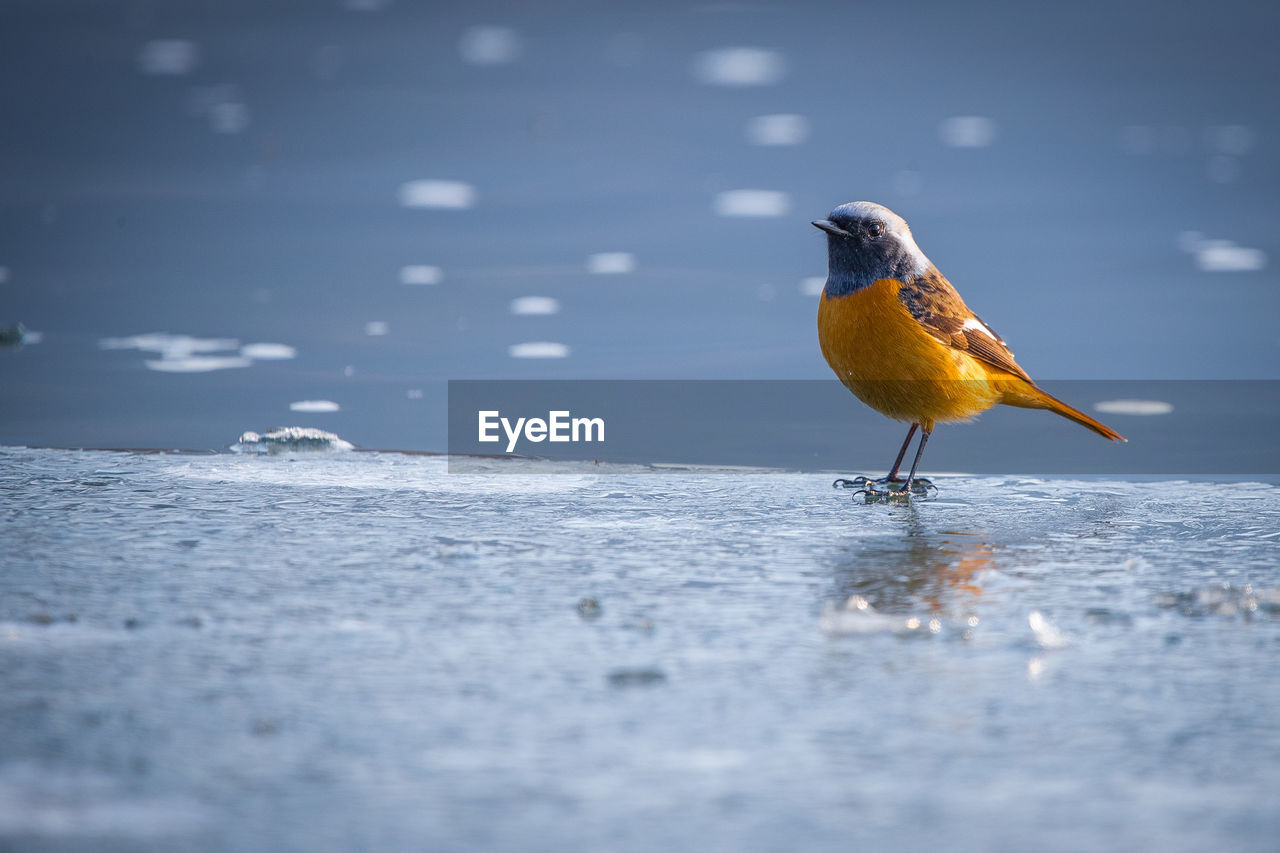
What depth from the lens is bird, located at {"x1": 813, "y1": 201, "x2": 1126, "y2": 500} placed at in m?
4.06

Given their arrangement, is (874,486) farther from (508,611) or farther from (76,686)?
(76,686)

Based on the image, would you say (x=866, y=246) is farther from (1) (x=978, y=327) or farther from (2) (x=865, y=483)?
(2) (x=865, y=483)

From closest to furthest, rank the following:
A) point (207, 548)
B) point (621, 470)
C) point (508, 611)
A: point (508, 611) → point (207, 548) → point (621, 470)

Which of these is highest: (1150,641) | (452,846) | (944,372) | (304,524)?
(944,372)

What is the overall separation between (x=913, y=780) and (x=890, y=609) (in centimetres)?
83

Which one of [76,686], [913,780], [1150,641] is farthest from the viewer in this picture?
[1150,641]

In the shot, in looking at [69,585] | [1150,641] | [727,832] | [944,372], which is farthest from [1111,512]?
[69,585]

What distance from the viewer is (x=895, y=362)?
4.05m

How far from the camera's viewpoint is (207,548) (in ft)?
9.26

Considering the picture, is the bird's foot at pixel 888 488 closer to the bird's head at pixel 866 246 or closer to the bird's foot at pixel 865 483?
the bird's foot at pixel 865 483

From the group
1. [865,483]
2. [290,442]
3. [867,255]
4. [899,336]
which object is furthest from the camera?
[290,442]

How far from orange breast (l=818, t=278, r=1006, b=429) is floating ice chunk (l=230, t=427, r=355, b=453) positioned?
239 centimetres

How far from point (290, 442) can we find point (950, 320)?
3030 millimetres

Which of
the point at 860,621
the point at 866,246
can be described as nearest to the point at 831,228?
the point at 866,246
